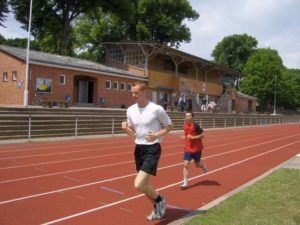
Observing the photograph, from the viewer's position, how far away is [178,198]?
344 inches

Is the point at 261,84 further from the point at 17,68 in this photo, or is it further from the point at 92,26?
the point at 17,68

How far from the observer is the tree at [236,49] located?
102875 mm

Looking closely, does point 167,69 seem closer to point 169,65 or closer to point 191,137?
point 169,65

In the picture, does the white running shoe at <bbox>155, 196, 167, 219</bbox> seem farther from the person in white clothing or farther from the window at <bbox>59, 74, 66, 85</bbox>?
the window at <bbox>59, 74, 66, 85</bbox>

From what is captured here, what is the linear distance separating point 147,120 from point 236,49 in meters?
99.6

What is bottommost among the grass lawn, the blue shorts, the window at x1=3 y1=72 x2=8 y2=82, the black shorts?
the grass lawn

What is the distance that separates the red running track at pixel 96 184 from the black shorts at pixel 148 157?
2.79 ft

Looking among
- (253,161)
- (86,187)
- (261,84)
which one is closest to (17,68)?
(253,161)

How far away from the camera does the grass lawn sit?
21.8 ft

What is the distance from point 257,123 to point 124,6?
2051cm

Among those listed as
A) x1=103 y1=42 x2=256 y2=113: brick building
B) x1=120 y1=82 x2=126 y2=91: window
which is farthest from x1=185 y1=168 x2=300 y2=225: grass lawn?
x1=103 y1=42 x2=256 y2=113: brick building

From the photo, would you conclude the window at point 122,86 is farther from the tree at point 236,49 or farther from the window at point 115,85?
the tree at point 236,49

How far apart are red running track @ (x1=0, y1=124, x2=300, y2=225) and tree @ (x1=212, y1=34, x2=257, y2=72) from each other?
87982 millimetres

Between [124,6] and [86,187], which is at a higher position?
[124,6]
